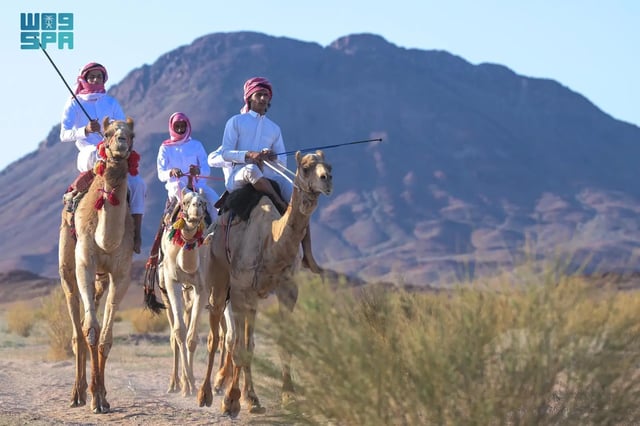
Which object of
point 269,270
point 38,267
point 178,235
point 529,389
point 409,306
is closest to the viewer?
point 529,389

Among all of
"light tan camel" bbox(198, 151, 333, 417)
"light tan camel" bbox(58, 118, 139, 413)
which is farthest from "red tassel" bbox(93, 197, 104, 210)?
"light tan camel" bbox(198, 151, 333, 417)

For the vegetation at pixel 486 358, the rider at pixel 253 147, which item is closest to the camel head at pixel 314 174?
the rider at pixel 253 147

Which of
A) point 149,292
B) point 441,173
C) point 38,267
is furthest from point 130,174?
point 441,173

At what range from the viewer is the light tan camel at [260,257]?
10.5 meters

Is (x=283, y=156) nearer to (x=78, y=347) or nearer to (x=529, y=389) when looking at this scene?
(x=78, y=347)

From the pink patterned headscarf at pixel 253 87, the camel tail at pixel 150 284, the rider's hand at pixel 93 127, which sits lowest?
the camel tail at pixel 150 284

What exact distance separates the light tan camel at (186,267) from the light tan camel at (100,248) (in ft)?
3.52

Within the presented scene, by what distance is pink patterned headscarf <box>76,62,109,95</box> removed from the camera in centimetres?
1317

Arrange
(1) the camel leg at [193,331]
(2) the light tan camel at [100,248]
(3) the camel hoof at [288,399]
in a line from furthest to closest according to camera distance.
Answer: (1) the camel leg at [193,331], (2) the light tan camel at [100,248], (3) the camel hoof at [288,399]

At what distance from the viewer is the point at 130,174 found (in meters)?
11.9

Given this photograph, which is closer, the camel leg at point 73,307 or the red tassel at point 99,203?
the red tassel at point 99,203

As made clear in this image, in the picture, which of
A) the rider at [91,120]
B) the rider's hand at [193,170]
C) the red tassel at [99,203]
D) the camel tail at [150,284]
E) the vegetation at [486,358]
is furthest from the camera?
the camel tail at [150,284]

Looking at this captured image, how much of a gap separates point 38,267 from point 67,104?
14108 cm

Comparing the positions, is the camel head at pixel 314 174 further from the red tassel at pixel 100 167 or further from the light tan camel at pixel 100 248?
the red tassel at pixel 100 167
